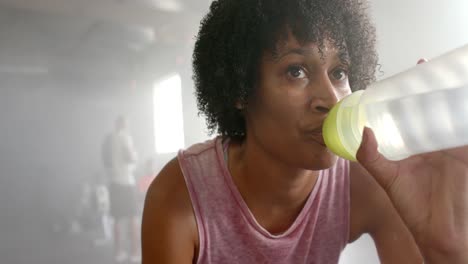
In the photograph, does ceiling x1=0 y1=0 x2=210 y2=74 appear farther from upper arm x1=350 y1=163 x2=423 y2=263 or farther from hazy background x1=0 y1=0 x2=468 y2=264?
upper arm x1=350 y1=163 x2=423 y2=263

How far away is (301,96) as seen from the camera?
61 centimetres

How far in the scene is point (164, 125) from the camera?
1.03 meters

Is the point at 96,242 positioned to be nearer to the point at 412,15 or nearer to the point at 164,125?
the point at 164,125

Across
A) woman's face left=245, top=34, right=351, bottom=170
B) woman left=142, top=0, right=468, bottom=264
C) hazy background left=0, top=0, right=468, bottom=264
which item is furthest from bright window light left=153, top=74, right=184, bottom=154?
woman's face left=245, top=34, right=351, bottom=170

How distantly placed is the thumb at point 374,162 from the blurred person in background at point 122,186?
2.02ft

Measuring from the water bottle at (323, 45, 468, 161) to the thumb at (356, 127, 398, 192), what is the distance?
0.5 inches

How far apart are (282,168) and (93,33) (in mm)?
533

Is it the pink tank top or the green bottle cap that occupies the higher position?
the green bottle cap

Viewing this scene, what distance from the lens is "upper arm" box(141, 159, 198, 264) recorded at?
69 cm

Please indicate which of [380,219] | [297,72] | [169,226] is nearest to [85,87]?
[169,226]

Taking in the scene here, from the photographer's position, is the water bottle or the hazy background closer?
the water bottle

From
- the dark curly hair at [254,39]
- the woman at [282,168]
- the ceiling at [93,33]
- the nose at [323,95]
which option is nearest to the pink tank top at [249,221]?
the woman at [282,168]

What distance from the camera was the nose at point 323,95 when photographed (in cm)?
59

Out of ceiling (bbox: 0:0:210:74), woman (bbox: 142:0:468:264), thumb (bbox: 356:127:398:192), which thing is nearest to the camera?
thumb (bbox: 356:127:398:192)
